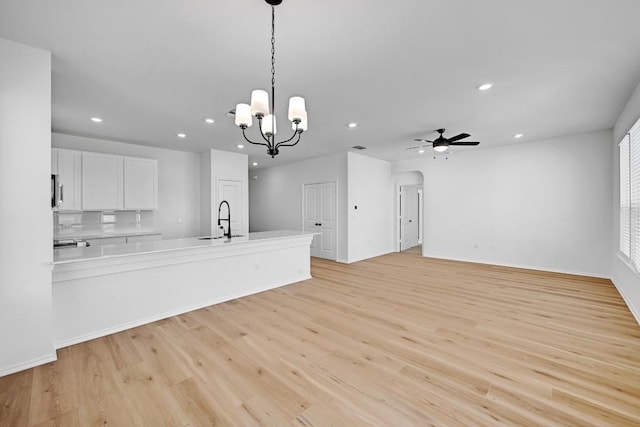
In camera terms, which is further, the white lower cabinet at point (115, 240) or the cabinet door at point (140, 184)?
the cabinet door at point (140, 184)

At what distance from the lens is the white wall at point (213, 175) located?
6.18 m

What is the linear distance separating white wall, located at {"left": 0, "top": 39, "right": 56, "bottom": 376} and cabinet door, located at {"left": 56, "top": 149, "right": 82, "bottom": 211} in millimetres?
2949

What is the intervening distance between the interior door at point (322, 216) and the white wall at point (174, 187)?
9.48 ft

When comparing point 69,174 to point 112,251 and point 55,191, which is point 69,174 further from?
point 112,251

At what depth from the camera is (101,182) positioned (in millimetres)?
4992

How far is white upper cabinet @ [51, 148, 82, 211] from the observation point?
178 inches

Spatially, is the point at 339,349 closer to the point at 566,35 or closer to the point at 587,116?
the point at 566,35

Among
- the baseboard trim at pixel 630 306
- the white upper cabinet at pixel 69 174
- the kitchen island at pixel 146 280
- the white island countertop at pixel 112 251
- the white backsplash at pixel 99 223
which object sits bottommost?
the baseboard trim at pixel 630 306

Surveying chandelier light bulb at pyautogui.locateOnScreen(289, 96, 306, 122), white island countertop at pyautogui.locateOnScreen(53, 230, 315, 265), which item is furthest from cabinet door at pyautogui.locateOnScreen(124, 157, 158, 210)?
chandelier light bulb at pyautogui.locateOnScreen(289, 96, 306, 122)

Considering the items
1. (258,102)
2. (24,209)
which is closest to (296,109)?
(258,102)

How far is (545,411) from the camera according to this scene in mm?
1720

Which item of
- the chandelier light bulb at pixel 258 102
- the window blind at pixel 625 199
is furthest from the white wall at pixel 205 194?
the window blind at pixel 625 199

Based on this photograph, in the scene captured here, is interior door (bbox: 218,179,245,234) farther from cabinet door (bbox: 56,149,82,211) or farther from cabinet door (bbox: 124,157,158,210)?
cabinet door (bbox: 56,149,82,211)

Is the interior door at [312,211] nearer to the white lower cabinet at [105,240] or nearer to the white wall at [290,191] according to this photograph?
the white wall at [290,191]
